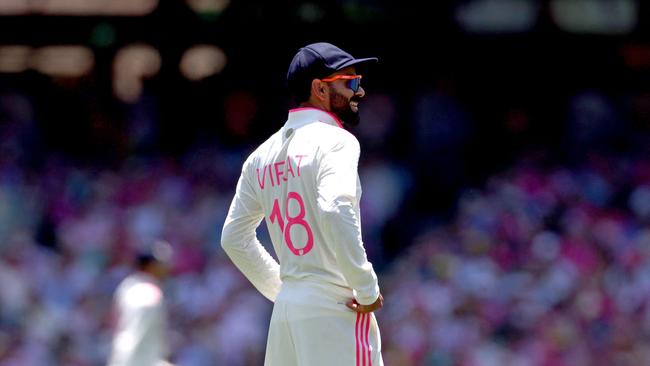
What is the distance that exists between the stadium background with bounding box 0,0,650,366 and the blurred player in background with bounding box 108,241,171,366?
97.8 inches

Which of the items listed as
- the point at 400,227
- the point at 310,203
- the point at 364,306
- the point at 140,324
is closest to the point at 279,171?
the point at 310,203

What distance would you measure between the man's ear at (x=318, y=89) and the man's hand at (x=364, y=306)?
711 mm

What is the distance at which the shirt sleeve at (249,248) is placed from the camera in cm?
470

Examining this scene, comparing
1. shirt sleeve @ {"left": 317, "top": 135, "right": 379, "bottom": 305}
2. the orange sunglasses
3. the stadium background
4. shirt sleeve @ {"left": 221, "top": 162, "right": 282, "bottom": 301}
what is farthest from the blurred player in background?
shirt sleeve @ {"left": 317, "top": 135, "right": 379, "bottom": 305}

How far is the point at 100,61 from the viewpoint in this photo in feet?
40.1

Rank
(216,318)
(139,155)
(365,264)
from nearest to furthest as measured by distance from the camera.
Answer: (365,264), (216,318), (139,155)

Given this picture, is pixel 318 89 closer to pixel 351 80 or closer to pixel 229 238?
pixel 351 80

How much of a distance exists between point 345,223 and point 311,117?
47 centimetres

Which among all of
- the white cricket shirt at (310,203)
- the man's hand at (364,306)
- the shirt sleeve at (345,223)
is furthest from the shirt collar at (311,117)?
the man's hand at (364,306)

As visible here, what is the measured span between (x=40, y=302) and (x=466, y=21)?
191 inches

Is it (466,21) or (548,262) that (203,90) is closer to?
(466,21)

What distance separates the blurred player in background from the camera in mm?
7348

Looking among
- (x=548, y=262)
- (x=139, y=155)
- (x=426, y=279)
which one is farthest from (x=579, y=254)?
(x=139, y=155)

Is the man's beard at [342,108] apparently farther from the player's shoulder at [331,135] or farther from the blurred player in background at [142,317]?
the blurred player in background at [142,317]
